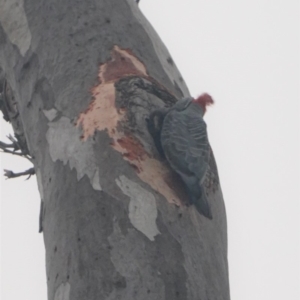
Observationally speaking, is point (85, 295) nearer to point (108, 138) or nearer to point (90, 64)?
point (108, 138)

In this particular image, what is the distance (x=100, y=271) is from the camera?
2.14m

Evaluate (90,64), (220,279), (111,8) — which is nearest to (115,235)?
(220,279)

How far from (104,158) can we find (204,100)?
3.74ft

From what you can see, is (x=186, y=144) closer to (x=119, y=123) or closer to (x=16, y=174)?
(x=119, y=123)

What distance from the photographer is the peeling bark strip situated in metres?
2.42

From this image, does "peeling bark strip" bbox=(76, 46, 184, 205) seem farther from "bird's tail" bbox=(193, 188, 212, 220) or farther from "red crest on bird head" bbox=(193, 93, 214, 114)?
"red crest on bird head" bbox=(193, 93, 214, 114)

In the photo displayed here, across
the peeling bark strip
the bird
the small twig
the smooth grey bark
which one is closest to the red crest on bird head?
the smooth grey bark

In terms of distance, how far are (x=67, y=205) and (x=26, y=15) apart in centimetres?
104

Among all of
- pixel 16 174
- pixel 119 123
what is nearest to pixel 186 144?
pixel 119 123

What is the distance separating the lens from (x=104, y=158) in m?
2.44

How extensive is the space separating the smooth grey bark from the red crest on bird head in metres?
0.26

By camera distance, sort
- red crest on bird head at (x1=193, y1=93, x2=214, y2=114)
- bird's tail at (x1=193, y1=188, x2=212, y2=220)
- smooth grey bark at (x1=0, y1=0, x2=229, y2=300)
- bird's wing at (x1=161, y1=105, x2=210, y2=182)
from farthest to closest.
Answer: red crest on bird head at (x1=193, y1=93, x2=214, y2=114) < bird's wing at (x1=161, y1=105, x2=210, y2=182) < bird's tail at (x1=193, y1=188, x2=212, y2=220) < smooth grey bark at (x1=0, y1=0, x2=229, y2=300)

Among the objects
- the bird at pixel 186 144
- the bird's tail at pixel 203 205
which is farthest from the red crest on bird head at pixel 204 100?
the bird's tail at pixel 203 205

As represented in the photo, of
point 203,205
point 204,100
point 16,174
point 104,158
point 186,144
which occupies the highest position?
point 204,100
